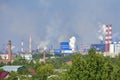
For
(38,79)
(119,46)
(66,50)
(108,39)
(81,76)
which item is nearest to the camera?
(81,76)

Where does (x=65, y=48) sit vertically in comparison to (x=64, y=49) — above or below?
above

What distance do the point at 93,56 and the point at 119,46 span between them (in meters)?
100

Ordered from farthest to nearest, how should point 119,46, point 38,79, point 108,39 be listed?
1. point 119,46
2. point 108,39
3. point 38,79

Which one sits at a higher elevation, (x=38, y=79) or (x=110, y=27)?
(x=110, y=27)

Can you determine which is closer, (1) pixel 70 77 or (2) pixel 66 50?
(1) pixel 70 77

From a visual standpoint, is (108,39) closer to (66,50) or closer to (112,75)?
(66,50)

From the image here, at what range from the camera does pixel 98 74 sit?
9398 millimetres

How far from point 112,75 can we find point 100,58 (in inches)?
18.4

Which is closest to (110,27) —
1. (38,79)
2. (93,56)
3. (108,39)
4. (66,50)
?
(108,39)

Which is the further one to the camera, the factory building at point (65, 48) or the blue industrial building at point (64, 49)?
the factory building at point (65, 48)

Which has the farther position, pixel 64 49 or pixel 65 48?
pixel 65 48

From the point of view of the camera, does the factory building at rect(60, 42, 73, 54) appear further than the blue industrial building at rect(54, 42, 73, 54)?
Yes

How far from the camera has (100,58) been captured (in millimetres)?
9688

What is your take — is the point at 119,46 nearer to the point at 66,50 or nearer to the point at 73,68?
the point at 66,50
